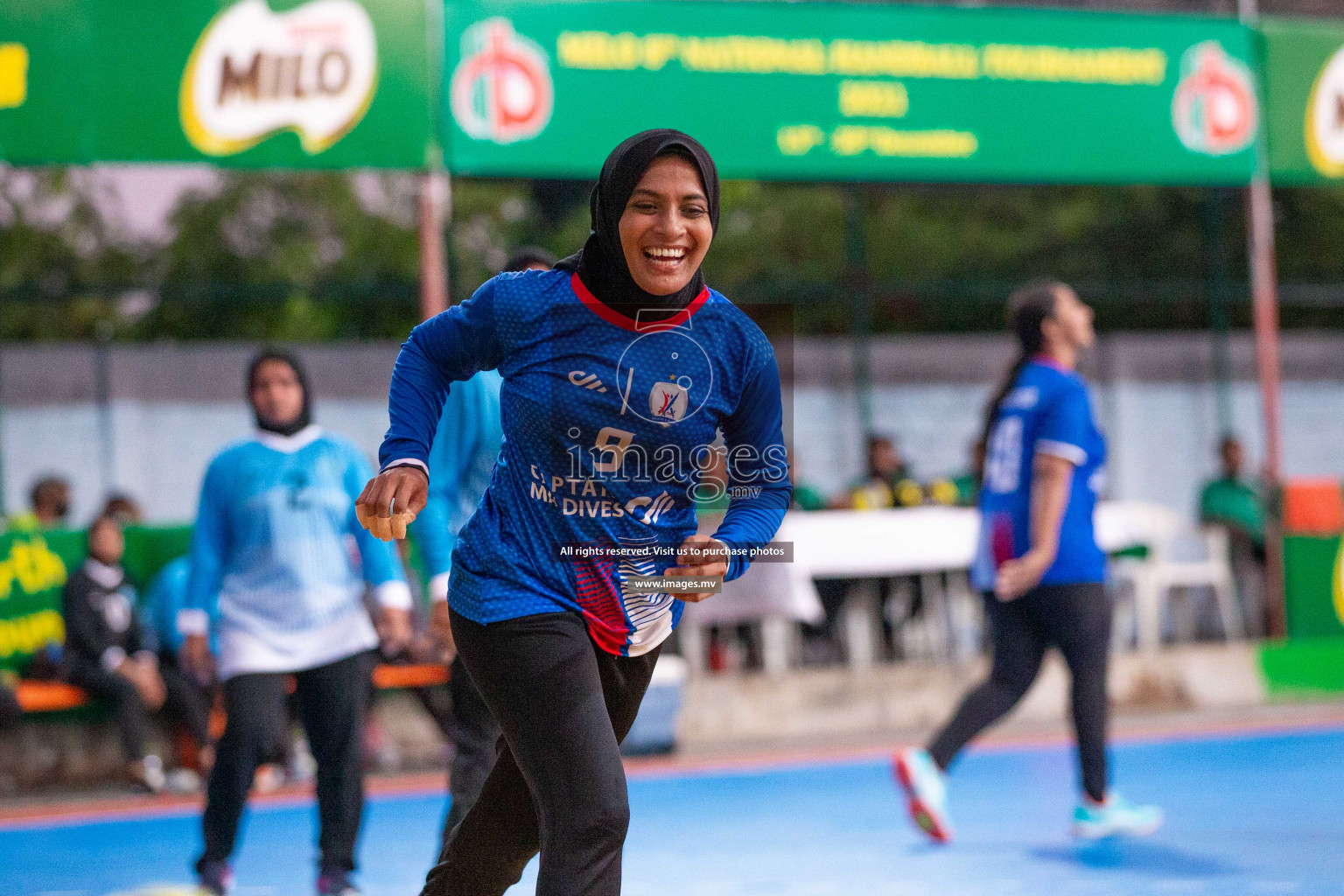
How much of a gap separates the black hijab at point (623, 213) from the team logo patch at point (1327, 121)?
970 centimetres

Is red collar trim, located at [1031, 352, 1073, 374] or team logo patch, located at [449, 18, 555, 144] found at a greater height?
team logo patch, located at [449, 18, 555, 144]

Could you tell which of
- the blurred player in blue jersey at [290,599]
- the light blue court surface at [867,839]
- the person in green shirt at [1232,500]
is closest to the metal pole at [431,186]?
the light blue court surface at [867,839]

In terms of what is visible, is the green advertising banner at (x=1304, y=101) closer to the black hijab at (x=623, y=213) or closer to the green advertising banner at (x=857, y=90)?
the green advertising banner at (x=857, y=90)

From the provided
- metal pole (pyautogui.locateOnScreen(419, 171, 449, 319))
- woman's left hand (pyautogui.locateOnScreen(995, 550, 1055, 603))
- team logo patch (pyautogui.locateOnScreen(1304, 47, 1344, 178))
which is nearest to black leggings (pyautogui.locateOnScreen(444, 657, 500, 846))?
woman's left hand (pyautogui.locateOnScreen(995, 550, 1055, 603))

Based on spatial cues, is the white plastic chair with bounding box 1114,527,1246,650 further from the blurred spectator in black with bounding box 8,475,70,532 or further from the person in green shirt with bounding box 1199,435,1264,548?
the blurred spectator in black with bounding box 8,475,70,532

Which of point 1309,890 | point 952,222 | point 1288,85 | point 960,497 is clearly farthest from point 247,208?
point 1309,890

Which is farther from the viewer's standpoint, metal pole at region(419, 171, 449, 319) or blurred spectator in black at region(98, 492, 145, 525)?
blurred spectator in black at region(98, 492, 145, 525)

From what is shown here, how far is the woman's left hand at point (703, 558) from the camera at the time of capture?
3.05 meters

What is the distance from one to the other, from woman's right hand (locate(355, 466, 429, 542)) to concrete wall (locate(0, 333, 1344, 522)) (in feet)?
33.3

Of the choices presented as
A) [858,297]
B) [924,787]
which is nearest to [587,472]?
[924,787]

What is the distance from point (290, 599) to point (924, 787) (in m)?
2.63

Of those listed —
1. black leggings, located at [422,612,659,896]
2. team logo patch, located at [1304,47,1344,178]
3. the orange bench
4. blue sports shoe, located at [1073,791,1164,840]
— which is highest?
team logo patch, located at [1304,47,1344,178]

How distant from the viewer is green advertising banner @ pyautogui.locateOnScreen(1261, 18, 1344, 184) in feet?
37.9

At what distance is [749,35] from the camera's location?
34.4 ft
